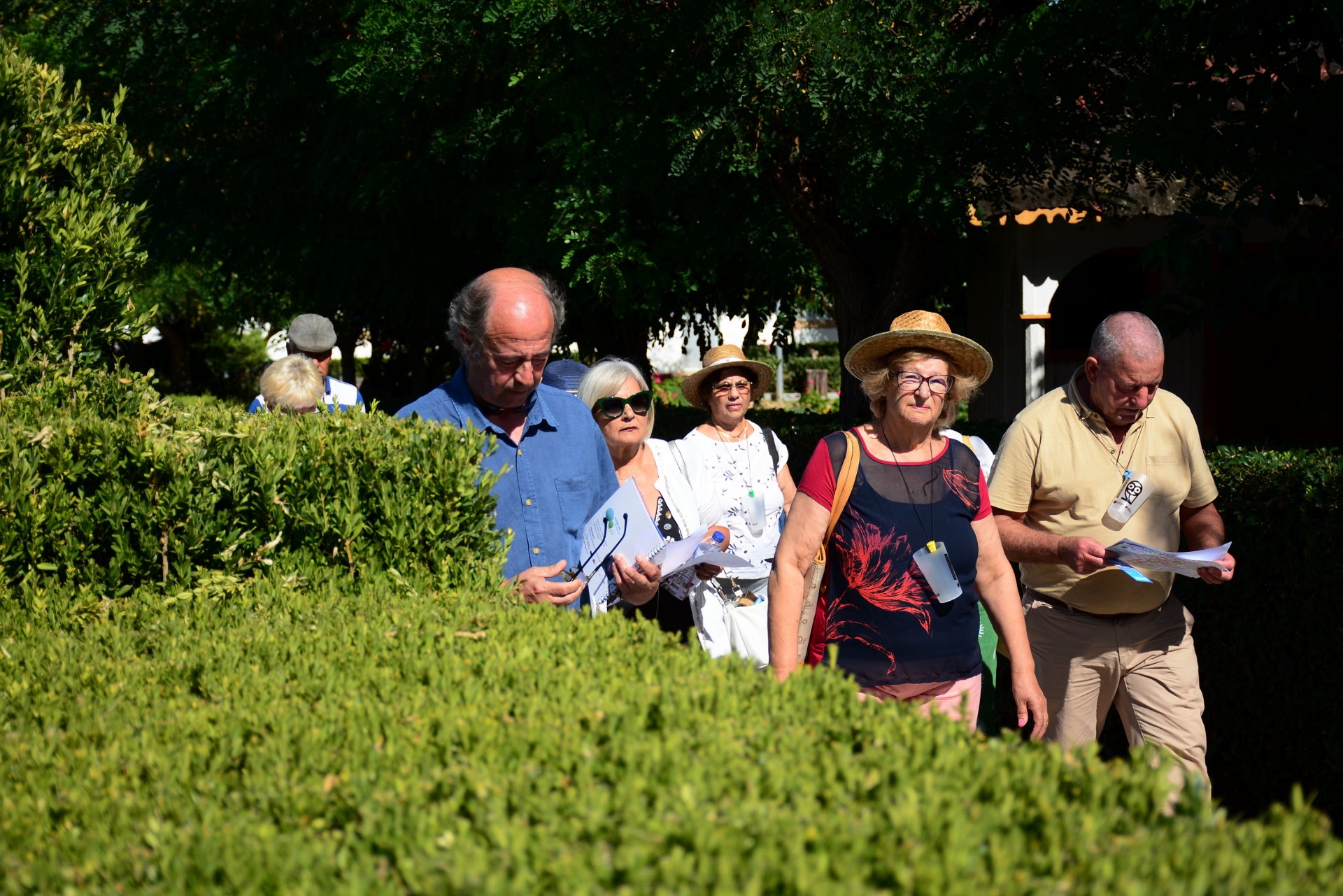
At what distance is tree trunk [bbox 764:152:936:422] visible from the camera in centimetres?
927

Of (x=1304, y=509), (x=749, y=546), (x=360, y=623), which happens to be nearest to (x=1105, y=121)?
(x=1304, y=509)

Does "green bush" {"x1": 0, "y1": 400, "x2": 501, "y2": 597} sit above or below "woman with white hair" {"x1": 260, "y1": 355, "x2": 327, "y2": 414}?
below

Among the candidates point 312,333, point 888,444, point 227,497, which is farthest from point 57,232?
point 312,333

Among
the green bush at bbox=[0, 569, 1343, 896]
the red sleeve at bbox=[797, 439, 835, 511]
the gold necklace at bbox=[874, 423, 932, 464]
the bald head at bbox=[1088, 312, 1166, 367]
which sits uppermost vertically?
the bald head at bbox=[1088, 312, 1166, 367]

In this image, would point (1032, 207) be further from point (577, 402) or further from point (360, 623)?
point (360, 623)

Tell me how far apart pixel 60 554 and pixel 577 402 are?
1.84 m

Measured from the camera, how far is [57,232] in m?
4.20

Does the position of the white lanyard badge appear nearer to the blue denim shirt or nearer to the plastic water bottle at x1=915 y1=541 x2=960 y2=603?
the plastic water bottle at x1=915 y1=541 x2=960 y2=603

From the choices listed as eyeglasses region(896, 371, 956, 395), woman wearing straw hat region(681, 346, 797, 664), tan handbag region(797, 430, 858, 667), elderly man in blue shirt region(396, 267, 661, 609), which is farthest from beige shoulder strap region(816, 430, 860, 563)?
woman wearing straw hat region(681, 346, 797, 664)

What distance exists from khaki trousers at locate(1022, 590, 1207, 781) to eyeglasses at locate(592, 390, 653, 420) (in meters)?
2.14

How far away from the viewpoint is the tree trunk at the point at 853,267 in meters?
9.27

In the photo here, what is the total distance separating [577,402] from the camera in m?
4.34

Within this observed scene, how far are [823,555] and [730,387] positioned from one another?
6.20 feet

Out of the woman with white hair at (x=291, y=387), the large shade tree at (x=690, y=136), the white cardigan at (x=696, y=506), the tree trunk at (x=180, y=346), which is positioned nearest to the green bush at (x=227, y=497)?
the white cardigan at (x=696, y=506)
